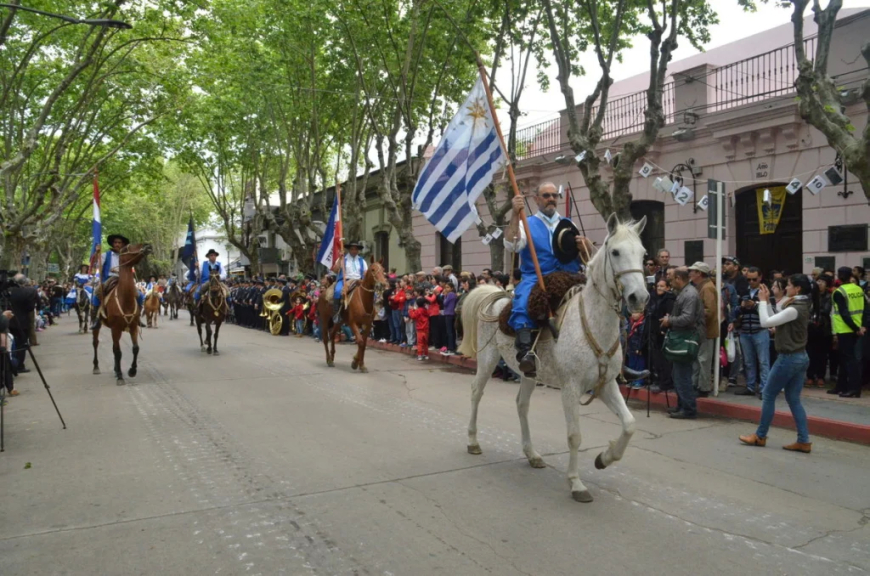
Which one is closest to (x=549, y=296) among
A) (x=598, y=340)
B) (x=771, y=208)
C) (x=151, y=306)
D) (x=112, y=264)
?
(x=598, y=340)

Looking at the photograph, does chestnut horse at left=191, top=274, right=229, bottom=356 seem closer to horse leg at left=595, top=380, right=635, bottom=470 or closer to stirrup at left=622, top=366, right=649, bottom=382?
stirrup at left=622, top=366, right=649, bottom=382

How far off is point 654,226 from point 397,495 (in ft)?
47.4

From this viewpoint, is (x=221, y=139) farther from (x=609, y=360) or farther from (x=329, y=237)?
(x=609, y=360)

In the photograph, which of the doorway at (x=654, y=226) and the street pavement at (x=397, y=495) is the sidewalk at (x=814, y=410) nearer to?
the street pavement at (x=397, y=495)

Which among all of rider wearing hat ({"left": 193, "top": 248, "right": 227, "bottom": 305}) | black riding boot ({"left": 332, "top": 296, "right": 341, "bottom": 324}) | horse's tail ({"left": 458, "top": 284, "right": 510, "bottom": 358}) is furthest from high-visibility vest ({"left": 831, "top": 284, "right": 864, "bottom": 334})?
rider wearing hat ({"left": 193, "top": 248, "right": 227, "bottom": 305})

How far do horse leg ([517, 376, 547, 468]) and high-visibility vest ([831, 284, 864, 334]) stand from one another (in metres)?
5.92

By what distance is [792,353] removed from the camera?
23.2ft

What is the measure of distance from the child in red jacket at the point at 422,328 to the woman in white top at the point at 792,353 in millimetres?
9443

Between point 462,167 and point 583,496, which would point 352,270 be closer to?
point 462,167

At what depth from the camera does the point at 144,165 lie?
2994cm

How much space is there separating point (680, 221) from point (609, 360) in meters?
12.4

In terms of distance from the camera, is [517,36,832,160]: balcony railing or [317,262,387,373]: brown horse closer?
[317,262,387,373]: brown horse

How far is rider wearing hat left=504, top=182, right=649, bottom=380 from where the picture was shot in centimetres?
604

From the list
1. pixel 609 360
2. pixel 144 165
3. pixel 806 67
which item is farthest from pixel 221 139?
pixel 609 360
